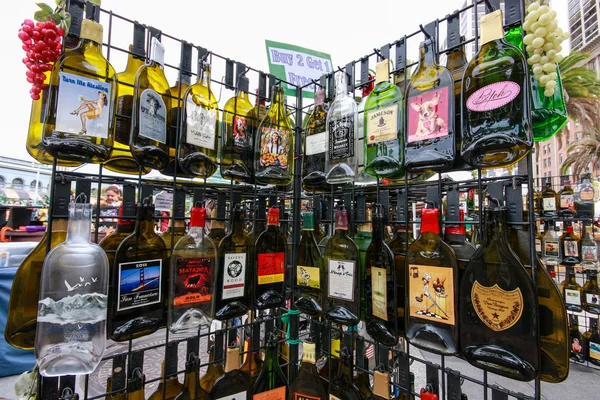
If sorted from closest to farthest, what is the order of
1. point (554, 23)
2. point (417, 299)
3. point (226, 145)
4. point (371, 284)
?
point (554, 23), point (417, 299), point (371, 284), point (226, 145)

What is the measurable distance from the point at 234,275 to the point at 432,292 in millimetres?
551

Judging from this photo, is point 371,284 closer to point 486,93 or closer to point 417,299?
point 417,299

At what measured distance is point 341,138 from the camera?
896 mm

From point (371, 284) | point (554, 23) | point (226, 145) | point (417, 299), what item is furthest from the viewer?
point (226, 145)

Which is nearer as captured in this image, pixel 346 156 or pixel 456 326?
pixel 456 326

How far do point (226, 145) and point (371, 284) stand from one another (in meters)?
0.63

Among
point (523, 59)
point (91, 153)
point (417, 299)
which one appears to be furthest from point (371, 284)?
point (91, 153)

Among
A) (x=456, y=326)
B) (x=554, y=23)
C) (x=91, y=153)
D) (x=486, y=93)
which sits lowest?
(x=456, y=326)

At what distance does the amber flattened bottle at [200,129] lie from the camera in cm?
78

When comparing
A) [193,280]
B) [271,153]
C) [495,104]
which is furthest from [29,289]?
[495,104]

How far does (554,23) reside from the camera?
0.57m

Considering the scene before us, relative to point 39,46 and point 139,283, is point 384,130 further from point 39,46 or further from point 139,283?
point 39,46

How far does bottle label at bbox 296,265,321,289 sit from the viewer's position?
0.97 meters

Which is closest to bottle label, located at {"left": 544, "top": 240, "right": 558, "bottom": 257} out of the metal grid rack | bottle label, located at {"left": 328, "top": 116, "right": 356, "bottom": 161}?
the metal grid rack
